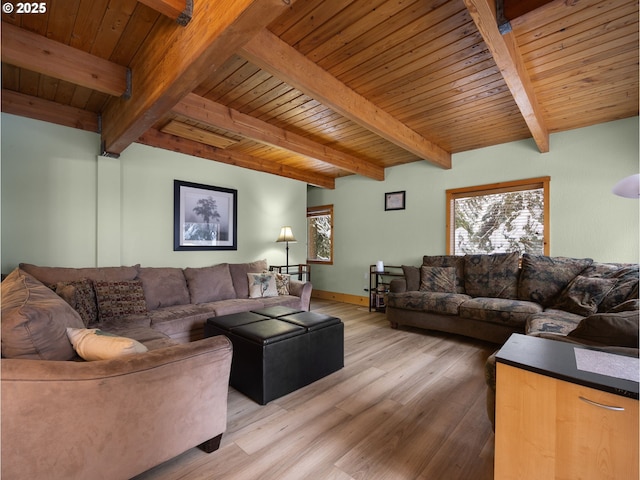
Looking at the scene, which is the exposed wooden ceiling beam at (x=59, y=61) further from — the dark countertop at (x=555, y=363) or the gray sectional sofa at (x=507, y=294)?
the gray sectional sofa at (x=507, y=294)

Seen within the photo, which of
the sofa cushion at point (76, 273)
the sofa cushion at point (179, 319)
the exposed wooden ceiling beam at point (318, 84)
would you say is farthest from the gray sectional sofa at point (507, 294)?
the sofa cushion at point (76, 273)

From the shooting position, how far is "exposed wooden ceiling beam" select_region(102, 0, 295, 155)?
133 cm

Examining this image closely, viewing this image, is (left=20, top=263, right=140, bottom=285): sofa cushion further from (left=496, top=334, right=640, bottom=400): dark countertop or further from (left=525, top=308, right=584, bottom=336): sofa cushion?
(left=525, top=308, right=584, bottom=336): sofa cushion

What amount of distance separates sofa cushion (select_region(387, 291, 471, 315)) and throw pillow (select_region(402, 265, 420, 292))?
28 cm

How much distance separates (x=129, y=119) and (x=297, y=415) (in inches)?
105

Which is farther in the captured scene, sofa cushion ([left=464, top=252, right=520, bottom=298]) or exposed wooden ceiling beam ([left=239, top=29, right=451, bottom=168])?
sofa cushion ([left=464, top=252, right=520, bottom=298])

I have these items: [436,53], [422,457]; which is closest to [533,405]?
[422,457]

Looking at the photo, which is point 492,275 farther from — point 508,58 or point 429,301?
point 508,58

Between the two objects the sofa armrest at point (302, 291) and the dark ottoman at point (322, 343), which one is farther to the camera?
the sofa armrest at point (302, 291)

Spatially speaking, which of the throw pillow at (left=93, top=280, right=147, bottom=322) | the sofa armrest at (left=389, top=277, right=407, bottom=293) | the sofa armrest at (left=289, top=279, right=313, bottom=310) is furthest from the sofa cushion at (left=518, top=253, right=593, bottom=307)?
the throw pillow at (left=93, top=280, right=147, bottom=322)

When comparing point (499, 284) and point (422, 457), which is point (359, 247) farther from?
point (422, 457)

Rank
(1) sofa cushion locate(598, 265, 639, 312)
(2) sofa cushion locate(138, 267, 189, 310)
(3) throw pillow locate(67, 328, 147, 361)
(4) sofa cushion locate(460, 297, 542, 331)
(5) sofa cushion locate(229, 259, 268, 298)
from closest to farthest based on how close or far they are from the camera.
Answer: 1. (3) throw pillow locate(67, 328, 147, 361)
2. (1) sofa cushion locate(598, 265, 639, 312)
3. (4) sofa cushion locate(460, 297, 542, 331)
4. (2) sofa cushion locate(138, 267, 189, 310)
5. (5) sofa cushion locate(229, 259, 268, 298)

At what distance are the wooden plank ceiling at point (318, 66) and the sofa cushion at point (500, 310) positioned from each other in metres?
1.90

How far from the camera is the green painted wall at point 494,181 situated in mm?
3190
